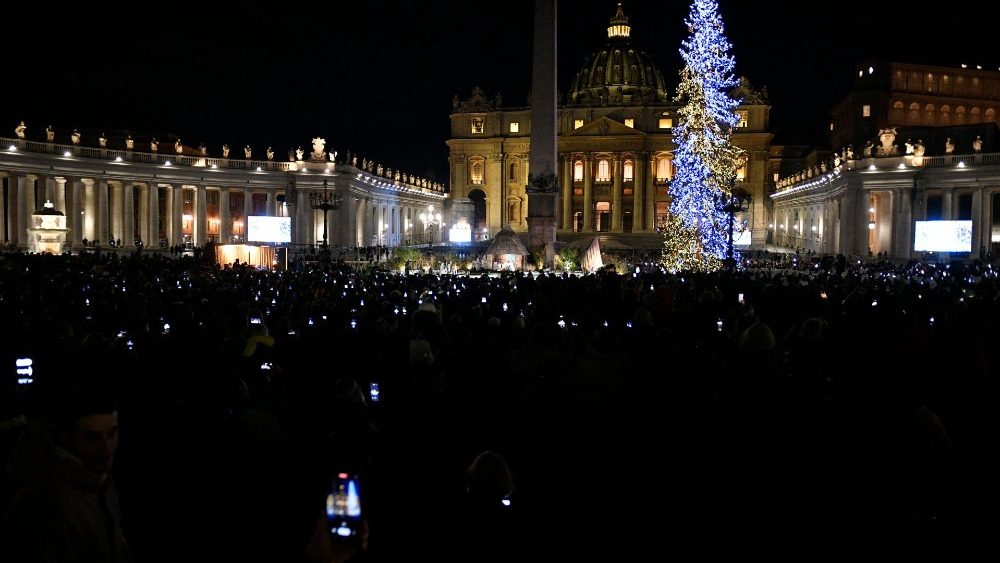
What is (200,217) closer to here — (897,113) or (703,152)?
(703,152)

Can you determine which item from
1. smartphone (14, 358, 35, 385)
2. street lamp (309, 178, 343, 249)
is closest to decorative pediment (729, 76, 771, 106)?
street lamp (309, 178, 343, 249)

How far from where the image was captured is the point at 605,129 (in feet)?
358

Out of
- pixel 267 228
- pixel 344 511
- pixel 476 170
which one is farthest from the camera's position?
pixel 476 170

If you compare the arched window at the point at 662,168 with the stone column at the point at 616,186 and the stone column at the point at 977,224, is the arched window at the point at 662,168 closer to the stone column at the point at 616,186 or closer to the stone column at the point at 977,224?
the stone column at the point at 616,186

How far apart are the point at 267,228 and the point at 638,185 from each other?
65.9 m

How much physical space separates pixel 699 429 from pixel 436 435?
3.19 metres

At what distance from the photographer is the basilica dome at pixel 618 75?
12488 centimetres

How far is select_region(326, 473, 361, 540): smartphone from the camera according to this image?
119 inches

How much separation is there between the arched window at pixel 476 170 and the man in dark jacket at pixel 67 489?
114 meters

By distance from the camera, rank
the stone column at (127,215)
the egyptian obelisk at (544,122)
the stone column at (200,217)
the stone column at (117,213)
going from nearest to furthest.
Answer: the egyptian obelisk at (544,122)
the stone column at (127,215)
the stone column at (117,213)
the stone column at (200,217)

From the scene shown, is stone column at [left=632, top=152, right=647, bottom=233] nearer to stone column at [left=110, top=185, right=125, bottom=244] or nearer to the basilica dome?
the basilica dome

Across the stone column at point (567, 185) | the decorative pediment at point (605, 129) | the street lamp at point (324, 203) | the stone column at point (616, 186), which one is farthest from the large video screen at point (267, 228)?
the stone column at point (616, 186)

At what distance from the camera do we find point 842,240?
6512cm

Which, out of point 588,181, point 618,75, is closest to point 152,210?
point 588,181
